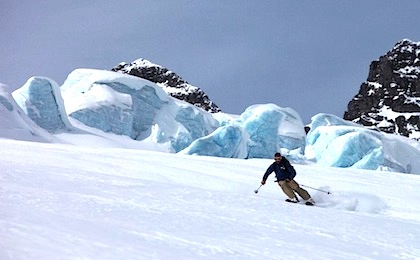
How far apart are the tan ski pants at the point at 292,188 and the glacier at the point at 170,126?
75.1 ft

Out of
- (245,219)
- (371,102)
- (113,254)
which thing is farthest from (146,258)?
(371,102)

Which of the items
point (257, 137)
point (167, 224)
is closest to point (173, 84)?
point (257, 137)

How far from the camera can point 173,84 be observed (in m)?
98.4

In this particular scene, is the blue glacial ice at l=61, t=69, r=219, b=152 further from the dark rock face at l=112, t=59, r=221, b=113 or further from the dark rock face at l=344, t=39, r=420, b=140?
the dark rock face at l=344, t=39, r=420, b=140

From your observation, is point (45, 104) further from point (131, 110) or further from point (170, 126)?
point (170, 126)

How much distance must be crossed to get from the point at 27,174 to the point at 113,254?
490cm

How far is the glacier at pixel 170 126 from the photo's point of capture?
121ft

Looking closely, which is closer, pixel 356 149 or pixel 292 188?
pixel 292 188

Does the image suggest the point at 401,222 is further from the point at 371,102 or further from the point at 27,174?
the point at 371,102

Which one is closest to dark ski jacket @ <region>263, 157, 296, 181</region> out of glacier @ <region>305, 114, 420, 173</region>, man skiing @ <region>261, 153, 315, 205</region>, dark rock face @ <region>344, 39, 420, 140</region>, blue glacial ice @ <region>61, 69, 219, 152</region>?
man skiing @ <region>261, 153, 315, 205</region>

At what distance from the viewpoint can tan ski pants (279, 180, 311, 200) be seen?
34.4 feet

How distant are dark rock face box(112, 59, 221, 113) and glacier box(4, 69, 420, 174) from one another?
42.1 m

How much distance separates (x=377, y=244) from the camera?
5727 mm

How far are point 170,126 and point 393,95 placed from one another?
87.3 meters
